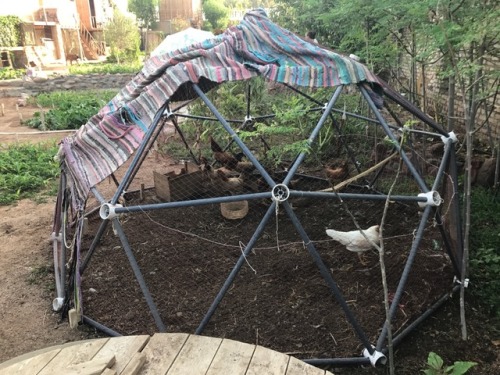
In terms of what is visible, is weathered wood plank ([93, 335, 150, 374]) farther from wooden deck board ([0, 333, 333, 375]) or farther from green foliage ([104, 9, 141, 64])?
green foliage ([104, 9, 141, 64])

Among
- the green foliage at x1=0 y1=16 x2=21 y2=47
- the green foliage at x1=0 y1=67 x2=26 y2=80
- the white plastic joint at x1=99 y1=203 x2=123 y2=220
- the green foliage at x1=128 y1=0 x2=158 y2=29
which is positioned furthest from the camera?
the green foliage at x1=128 y1=0 x2=158 y2=29

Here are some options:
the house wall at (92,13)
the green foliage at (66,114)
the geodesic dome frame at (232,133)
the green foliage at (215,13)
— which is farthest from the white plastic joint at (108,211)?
the green foliage at (215,13)

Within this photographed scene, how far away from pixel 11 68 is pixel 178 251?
1898cm

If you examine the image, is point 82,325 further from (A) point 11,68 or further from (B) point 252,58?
(A) point 11,68

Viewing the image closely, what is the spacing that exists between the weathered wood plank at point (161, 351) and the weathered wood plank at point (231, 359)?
21 centimetres

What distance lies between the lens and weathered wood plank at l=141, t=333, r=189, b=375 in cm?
195

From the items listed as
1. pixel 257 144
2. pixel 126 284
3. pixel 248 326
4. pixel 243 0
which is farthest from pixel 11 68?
pixel 243 0

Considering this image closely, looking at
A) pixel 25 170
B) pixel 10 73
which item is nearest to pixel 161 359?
pixel 25 170

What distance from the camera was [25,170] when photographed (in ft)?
25.2

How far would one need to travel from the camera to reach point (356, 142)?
7.59m

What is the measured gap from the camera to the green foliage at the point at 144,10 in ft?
92.4

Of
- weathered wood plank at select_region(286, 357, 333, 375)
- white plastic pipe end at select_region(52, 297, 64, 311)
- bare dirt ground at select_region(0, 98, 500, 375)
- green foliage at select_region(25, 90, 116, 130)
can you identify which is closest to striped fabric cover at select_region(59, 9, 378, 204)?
white plastic pipe end at select_region(52, 297, 64, 311)

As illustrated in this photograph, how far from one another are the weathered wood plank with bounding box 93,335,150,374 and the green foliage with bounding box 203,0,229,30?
27934 mm

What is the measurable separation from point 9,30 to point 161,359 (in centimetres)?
2231
